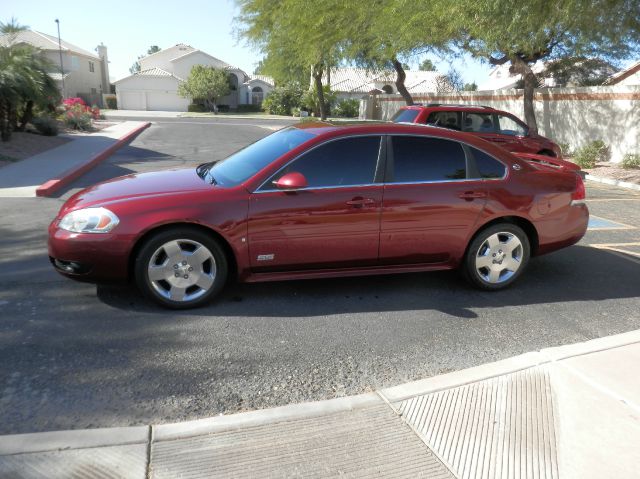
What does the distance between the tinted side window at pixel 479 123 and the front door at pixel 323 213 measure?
24.3 ft

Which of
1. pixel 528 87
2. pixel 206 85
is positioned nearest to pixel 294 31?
pixel 528 87

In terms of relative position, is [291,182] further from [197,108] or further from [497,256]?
[197,108]

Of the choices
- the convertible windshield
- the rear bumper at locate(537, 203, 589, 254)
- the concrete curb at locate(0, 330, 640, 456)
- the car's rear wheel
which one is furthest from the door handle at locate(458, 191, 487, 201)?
the concrete curb at locate(0, 330, 640, 456)

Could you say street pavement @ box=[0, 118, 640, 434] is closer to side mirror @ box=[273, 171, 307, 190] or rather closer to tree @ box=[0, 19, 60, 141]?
side mirror @ box=[273, 171, 307, 190]

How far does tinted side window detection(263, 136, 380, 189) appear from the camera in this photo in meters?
4.70

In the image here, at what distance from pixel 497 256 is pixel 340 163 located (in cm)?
181

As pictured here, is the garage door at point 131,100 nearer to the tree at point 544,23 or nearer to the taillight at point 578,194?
the tree at point 544,23

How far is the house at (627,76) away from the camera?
94.8ft

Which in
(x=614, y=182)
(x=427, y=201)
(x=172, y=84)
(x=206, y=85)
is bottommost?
(x=614, y=182)

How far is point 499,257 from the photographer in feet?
17.2

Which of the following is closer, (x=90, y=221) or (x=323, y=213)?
(x=90, y=221)

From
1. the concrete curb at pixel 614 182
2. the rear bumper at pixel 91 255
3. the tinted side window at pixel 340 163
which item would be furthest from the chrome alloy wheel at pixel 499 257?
the concrete curb at pixel 614 182

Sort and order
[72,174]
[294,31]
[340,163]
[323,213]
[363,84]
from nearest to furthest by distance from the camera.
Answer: [323,213] < [340,163] < [72,174] < [294,31] < [363,84]

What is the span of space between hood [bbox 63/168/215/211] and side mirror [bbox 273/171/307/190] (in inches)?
24.6
